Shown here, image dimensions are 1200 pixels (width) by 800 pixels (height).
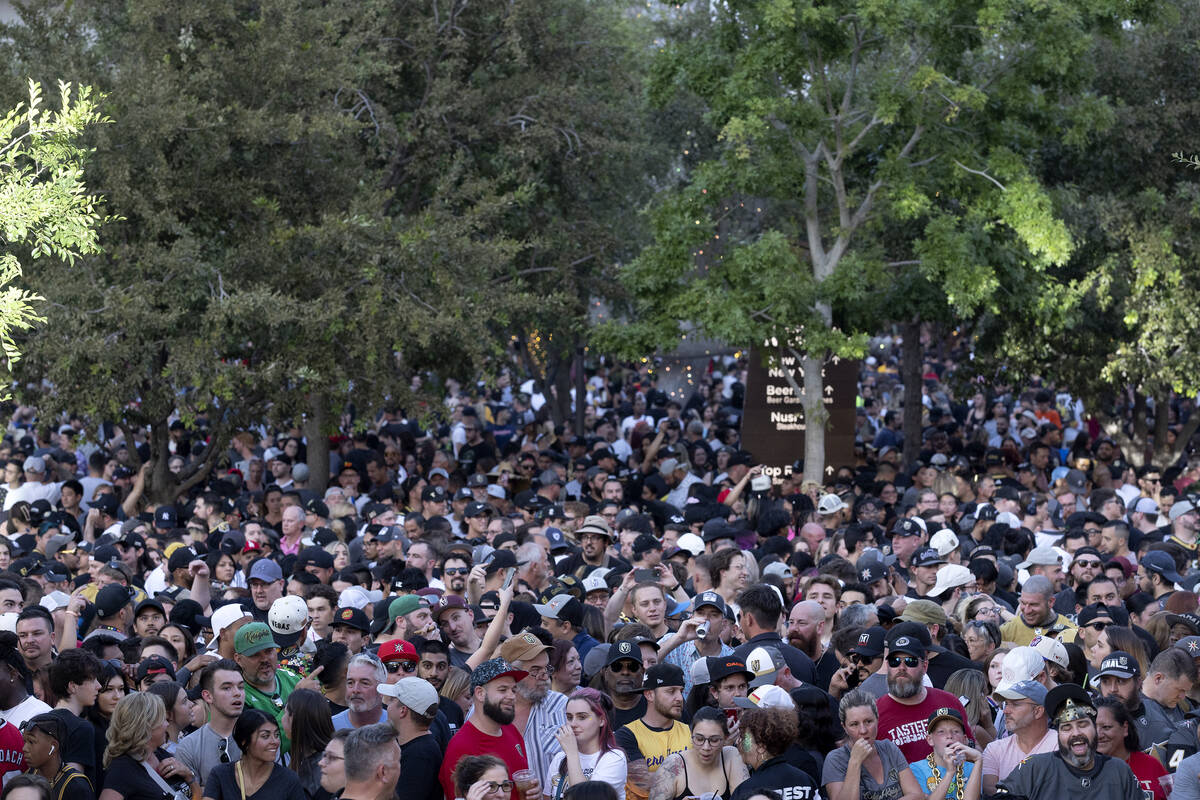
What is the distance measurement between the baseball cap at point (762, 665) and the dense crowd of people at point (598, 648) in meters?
0.02

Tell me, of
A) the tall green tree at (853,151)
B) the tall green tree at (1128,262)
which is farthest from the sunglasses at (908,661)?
the tall green tree at (1128,262)

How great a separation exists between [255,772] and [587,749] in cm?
157

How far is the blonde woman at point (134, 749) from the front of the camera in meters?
7.48

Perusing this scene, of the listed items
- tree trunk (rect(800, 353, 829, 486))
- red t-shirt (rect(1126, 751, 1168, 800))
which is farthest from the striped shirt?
tree trunk (rect(800, 353, 829, 486))

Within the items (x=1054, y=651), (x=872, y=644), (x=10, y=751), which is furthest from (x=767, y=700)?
(x=10, y=751)

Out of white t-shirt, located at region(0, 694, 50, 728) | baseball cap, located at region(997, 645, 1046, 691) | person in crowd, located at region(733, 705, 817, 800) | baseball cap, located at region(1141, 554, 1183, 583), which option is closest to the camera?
person in crowd, located at region(733, 705, 817, 800)

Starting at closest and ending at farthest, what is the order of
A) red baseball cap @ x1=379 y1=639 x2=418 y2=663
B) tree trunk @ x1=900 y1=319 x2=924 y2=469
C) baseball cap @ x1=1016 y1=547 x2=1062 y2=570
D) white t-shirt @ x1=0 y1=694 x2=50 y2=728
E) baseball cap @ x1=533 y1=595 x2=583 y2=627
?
white t-shirt @ x1=0 y1=694 x2=50 y2=728
red baseball cap @ x1=379 y1=639 x2=418 y2=663
baseball cap @ x1=533 y1=595 x2=583 y2=627
baseball cap @ x1=1016 y1=547 x2=1062 y2=570
tree trunk @ x1=900 y1=319 x2=924 y2=469

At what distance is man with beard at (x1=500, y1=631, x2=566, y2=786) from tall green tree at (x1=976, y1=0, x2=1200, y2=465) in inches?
581

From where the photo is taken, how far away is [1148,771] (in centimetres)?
786

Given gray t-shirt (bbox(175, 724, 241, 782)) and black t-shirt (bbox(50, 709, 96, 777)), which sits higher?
black t-shirt (bbox(50, 709, 96, 777))

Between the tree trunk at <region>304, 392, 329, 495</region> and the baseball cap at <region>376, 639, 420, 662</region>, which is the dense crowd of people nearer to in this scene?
the baseball cap at <region>376, 639, 420, 662</region>

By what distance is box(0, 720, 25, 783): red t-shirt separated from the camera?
7.48 meters

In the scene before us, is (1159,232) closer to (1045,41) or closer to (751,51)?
(1045,41)

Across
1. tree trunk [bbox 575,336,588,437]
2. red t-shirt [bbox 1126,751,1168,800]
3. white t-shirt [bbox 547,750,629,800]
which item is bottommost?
tree trunk [bbox 575,336,588,437]
